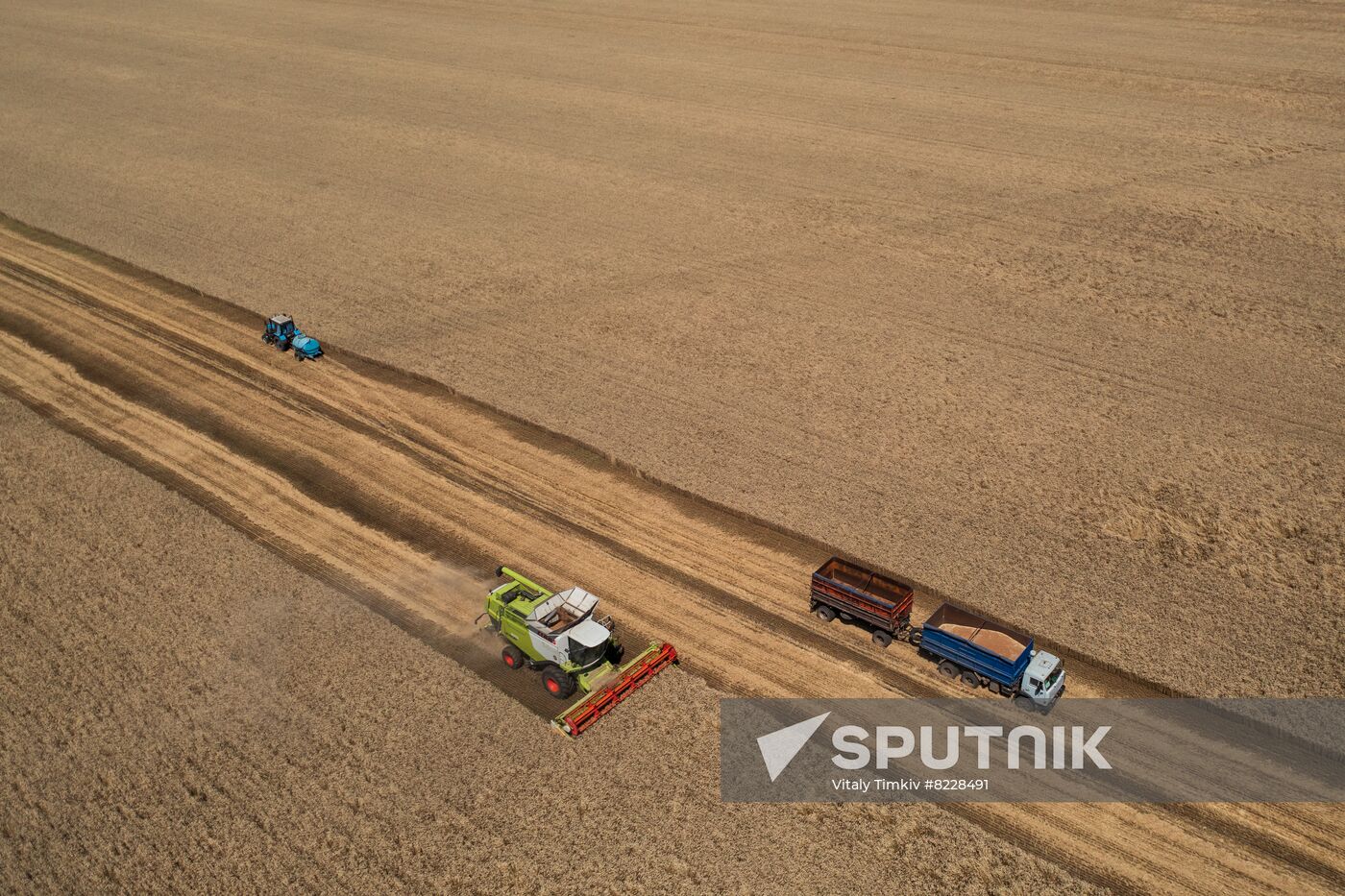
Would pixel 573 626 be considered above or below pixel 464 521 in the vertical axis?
above

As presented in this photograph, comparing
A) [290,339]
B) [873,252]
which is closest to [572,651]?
[290,339]

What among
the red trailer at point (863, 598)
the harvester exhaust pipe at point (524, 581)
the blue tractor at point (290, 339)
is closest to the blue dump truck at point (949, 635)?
the red trailer at point (863, 598)

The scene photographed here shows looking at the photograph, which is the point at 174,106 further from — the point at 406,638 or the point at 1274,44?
the point at 1274,44

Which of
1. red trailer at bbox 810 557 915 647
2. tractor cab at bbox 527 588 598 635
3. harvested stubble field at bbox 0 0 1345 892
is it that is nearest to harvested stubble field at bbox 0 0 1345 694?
harvested stubble field at bbox 0 0 1345 892

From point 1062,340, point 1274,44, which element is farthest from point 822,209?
point 1274,44

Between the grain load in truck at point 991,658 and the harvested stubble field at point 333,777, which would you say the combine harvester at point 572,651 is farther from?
the grain load in truck at point 991,658

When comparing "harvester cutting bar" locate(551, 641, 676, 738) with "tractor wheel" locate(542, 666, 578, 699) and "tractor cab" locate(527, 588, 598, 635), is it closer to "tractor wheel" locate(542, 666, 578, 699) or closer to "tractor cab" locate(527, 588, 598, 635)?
"tractor wheel" locate(542, 666, 578, 699)

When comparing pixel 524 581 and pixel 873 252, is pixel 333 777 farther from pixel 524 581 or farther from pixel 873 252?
pixel 873 252
